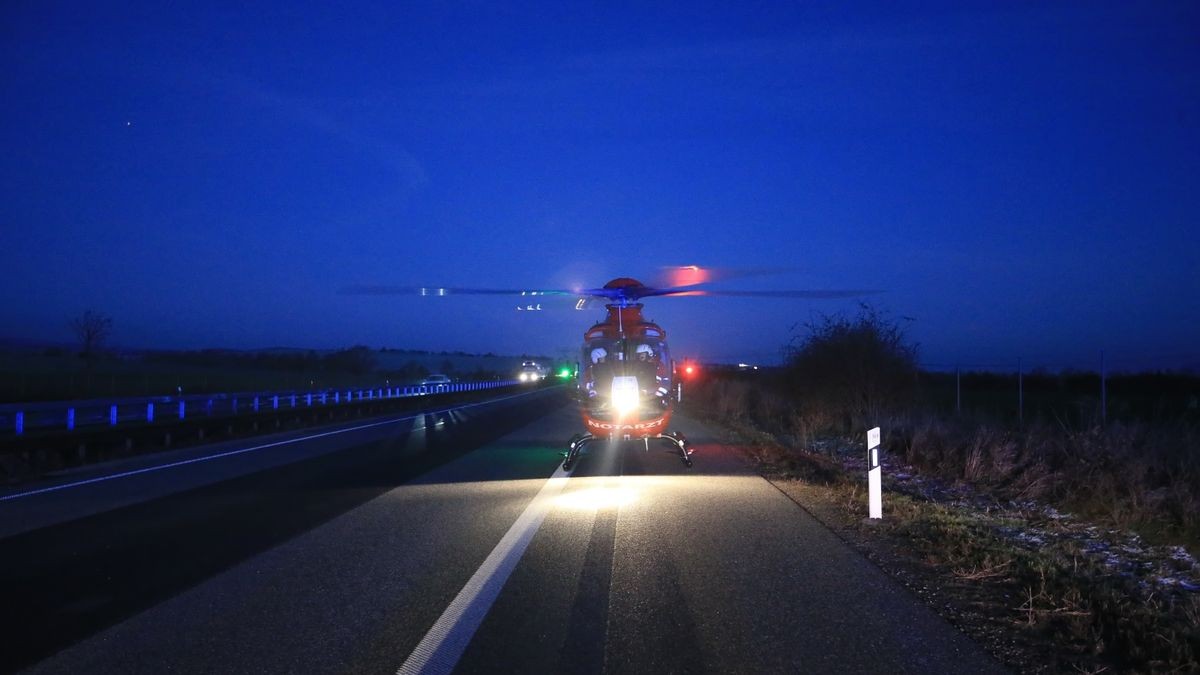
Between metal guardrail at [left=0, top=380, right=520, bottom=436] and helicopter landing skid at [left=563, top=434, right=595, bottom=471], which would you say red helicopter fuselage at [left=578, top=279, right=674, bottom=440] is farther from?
metal guardrail at [left=0, top=380, right=520, bottom=436]

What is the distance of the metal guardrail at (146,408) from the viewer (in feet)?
84.2

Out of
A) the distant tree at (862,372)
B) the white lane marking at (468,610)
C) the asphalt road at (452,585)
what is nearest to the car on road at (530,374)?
the distant tree at (862,372)

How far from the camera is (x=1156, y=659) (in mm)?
6246

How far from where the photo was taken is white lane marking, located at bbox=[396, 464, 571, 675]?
6.33 m

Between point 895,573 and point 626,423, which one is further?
point 626,423

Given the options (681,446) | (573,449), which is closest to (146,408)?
(573,449)

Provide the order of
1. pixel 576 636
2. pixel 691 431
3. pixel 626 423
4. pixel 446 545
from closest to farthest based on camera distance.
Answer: pixel 576 636
pixel 446 545
pixel 626 423
pixel 691 431

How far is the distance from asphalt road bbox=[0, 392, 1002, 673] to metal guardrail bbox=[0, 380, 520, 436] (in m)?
11.8

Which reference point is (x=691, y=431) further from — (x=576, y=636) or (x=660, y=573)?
(x=576, y=636)

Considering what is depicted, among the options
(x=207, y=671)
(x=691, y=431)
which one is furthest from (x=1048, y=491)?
(x=691, y=431)

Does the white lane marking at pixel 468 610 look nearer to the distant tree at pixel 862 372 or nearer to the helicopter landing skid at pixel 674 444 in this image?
the helicopter landing skid at pixel 674 444

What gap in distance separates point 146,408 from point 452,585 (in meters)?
31.6

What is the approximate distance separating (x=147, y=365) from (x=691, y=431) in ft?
240

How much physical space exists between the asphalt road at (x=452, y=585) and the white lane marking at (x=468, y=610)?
26 mm
